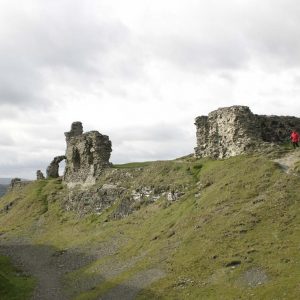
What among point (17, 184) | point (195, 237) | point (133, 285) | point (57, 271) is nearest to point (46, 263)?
point (57, 271)

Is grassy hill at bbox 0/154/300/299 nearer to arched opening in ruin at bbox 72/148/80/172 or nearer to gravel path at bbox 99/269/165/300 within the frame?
gravel path at bbox 99/269/165/300

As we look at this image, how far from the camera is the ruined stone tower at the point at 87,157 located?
8262 centimetres

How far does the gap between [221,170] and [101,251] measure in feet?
58.4

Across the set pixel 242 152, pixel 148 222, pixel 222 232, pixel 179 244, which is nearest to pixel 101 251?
pixel 148 222

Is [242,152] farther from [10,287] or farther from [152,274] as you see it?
[10,287]

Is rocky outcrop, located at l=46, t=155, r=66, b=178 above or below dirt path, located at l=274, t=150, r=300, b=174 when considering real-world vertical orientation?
above

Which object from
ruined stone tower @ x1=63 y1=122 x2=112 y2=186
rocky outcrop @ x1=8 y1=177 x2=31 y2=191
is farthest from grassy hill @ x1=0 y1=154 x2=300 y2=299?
rocky outcrop @ x1=8 y1=177 x2=31 y2=191

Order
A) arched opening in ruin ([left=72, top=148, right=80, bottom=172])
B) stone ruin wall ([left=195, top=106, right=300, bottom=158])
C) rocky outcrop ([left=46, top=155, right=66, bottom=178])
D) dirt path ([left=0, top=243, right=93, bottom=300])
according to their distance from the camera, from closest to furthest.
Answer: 1. dirt path ([left=0, top=243, right=93, bottom=300])
2. stone ruin wall ([left=195, top=106, right=300, bottom=158])
3. arched opening in ruin ([left=72, top=148, right=80, bottom=172])
4. rocky outcrop ([left=46, top=155, right=66, bottom=178])

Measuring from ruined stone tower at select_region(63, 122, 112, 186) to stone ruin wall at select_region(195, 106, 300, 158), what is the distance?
18.8 metres

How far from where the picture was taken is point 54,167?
11094 cm

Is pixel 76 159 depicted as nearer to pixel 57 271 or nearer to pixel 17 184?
pixel 17 184

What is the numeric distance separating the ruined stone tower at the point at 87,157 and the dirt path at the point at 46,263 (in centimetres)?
1971

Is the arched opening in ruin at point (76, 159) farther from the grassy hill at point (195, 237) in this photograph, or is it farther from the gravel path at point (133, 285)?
the gravel path at point (133, 285)

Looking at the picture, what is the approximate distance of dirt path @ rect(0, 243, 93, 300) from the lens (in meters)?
44.6
